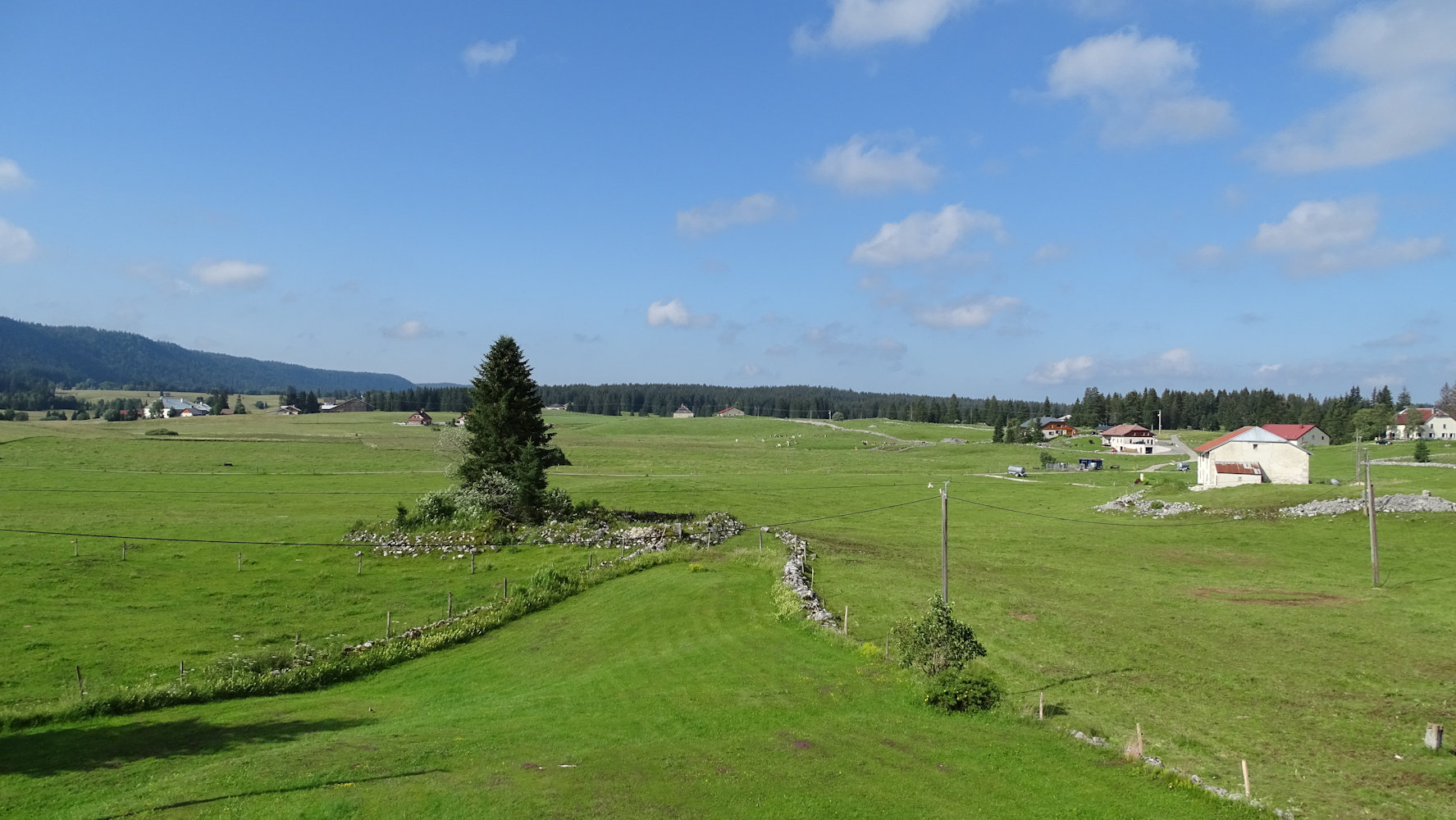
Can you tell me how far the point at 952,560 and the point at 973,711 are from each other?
26.7m

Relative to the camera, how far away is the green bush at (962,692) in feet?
73.3

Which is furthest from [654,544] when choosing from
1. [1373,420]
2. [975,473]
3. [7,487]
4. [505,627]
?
[1373,420]

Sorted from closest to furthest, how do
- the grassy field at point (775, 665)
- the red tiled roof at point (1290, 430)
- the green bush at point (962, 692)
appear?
the grassy field at point (775, 665) < the green bush at point (962, 692) < the red tiled roof at point (1290, 430)

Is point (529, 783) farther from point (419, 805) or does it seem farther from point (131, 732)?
point (131, 732)

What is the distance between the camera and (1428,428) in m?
157

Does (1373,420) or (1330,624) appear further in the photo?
(1373,420)

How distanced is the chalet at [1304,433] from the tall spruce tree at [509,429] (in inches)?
4971

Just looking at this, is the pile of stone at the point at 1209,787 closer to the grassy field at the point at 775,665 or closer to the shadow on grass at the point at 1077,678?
the grassy field at the point at 775,665

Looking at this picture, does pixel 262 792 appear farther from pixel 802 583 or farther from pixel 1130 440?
pixel 1130 440

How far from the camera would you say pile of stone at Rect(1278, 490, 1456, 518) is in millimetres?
55562

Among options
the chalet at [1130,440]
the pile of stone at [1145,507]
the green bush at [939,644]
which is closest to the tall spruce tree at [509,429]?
the green bush at [939,644]

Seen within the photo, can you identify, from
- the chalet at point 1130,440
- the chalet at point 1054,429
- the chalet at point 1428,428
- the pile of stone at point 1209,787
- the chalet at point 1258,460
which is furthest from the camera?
the chalet at point 1054,429

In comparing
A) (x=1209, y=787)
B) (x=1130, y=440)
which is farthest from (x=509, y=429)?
(x=1130, y=440)

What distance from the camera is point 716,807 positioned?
1589cm
